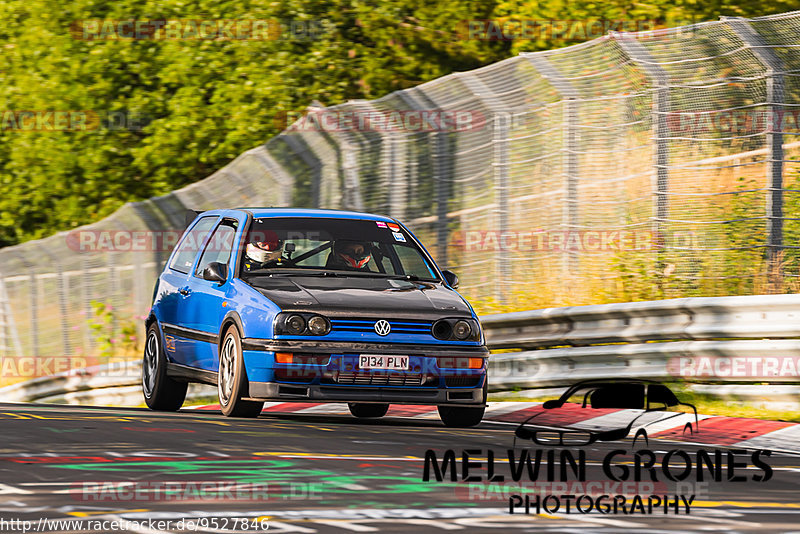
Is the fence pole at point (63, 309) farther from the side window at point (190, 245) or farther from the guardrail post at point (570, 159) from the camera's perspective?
the guardrail post at point (570, 159)

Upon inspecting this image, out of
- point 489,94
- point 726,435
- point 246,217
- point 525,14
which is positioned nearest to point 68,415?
point 246,217

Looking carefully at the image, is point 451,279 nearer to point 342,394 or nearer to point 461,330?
point 461,330

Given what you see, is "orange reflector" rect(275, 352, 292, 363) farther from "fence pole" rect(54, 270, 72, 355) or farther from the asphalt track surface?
"fence pole" rect(54, 270, 72, 355)

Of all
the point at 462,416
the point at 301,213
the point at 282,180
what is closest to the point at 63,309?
the point at 282,180

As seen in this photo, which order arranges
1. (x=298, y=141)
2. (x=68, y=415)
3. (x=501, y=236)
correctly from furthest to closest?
(x=298, y=141)
(x=501, y=236)
(x=68, y=415)

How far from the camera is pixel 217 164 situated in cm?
2669

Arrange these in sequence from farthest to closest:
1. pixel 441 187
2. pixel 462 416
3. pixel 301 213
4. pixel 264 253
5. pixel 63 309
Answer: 1. pixel 63 309
2. pixel 441 187
3. pixel 301 213
4. pixel 264 253
5. pixel 462 416

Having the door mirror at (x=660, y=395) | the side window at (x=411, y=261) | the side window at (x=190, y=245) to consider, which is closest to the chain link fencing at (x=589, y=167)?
the side window at (x=411, y=261)

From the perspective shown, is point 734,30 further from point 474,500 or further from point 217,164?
point 217,164

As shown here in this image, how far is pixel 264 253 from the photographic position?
12242 mm

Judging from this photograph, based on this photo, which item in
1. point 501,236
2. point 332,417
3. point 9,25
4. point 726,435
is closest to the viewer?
point 726,435

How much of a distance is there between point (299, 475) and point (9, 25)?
22.1m

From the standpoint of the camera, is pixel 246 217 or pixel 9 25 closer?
pixel 246 217

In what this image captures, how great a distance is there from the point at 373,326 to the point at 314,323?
432mm
